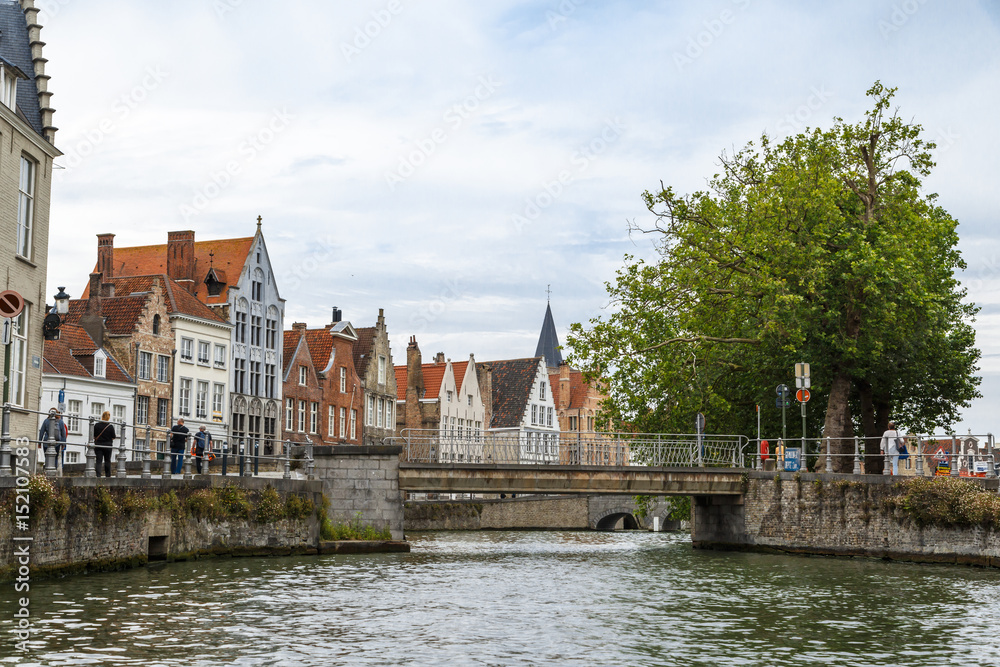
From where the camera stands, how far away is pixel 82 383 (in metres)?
47.2

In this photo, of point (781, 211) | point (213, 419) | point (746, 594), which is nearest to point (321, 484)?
point (746, 594)

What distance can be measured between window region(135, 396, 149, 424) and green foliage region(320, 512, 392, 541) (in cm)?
2205

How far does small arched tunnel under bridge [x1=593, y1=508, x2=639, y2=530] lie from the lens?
6634 centimetres

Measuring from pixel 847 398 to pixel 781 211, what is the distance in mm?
5734

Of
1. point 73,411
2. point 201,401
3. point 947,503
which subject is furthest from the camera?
point 201,401

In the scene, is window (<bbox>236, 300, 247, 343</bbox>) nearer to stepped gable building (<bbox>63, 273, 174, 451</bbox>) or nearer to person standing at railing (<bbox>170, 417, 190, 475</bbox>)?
stepped gable building (<bbox>63, 273, 174, 451</bbox>)

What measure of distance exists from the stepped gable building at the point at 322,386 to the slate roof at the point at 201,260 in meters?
5.80

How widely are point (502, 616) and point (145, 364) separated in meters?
37.8

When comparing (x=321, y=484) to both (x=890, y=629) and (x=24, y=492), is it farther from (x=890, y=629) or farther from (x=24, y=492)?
(x=890, y=629)

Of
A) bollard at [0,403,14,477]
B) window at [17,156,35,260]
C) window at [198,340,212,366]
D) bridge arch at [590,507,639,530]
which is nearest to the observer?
bollard at [0,403,14,477]

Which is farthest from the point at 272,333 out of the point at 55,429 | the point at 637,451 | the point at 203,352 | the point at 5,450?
the point at 5,450

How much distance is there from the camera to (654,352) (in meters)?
38.2

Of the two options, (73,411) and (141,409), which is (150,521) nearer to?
(73,411)

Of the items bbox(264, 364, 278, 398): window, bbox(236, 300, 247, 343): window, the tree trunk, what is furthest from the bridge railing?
bbox(264, 364, 278, 398): window
